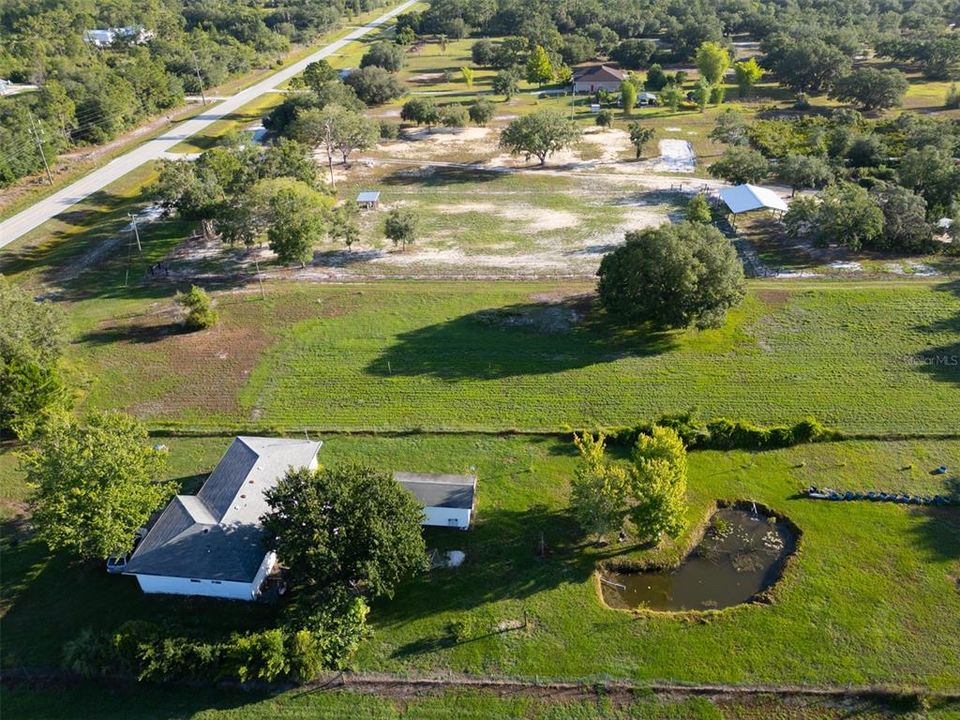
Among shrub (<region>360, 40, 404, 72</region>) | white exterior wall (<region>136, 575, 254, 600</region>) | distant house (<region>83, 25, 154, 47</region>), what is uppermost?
distant house (<region>83, 25, 154, 47</region>)

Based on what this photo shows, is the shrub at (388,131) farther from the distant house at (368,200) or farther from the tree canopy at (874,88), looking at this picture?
the tree canopy at (874,88)

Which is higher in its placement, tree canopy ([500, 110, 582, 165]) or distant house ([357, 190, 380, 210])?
tree canopy ([500, 110, 582, 165])

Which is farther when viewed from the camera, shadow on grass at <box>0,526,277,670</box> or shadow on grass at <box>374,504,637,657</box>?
shadow on grass at <box>374,504,637,657</box>

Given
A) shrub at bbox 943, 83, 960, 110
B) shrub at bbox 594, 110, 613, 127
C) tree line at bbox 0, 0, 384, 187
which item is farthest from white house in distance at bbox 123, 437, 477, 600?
shrub at bbox 943, 83, 960, 110

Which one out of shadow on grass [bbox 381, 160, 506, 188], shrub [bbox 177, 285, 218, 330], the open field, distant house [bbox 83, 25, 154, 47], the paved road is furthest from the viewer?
distant house [bbox 83, 25, 154, 47]

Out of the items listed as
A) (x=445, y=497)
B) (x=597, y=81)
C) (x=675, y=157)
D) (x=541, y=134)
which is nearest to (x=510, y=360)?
(x=445, y=497)

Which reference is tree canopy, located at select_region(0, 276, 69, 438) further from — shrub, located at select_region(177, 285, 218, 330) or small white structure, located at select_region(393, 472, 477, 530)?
small white structure, located at select_region(393, 472, 477, 530)
